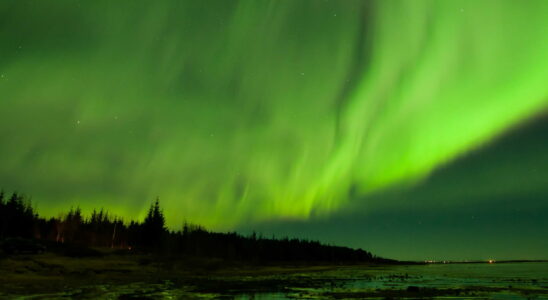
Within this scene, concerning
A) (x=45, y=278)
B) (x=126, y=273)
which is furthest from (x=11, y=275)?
(x=126, y=273)

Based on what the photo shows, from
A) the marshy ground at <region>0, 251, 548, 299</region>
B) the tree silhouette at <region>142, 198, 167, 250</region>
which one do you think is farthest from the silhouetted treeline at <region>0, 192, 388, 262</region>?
the marshy ground at <region>0, 251, 548, 299</region>

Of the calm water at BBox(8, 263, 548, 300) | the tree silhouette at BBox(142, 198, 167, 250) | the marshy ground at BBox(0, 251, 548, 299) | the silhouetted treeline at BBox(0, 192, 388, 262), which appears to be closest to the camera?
the calm water at BBox(8, 263, 548, 300)

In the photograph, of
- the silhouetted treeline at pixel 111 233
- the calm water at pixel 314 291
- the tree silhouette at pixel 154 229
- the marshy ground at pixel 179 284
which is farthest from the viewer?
the tree silhouette at pixel 154 229

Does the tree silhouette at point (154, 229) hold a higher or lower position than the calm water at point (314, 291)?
higher

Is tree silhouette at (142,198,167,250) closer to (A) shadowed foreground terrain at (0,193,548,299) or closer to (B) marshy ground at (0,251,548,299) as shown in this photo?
(A) shadowed foreground terrain at (0,193,548,299)

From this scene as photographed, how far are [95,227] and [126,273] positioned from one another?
92.8 metres

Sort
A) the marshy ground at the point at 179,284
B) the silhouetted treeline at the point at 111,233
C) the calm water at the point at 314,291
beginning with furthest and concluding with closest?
1. the silhouetted treeline at the point at 111,233
2. the marshy ground at the point at 179,284
3. the calm water at the point at 314,291

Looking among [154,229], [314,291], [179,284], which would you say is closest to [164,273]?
[179,284]

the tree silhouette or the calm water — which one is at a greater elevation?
the tree silhouette

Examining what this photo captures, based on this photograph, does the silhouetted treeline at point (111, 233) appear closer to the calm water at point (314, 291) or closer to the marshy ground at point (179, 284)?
the marshy ground at point (179, 284)

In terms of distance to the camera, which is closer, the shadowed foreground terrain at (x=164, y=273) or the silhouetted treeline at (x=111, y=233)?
the shadowed foreground terrain at (x=164, y=273)

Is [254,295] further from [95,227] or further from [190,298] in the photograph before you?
[95,227]

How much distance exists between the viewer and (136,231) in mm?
159375

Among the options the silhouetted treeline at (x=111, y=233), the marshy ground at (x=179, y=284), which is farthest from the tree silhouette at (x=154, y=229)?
the marshy ground at (x=179, y=284)
